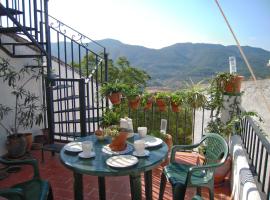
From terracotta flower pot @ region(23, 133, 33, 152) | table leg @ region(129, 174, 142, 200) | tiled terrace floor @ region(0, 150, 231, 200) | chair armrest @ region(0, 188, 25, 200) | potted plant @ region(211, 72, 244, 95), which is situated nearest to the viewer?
chair armrest @ region(0, 188, 25, 200)

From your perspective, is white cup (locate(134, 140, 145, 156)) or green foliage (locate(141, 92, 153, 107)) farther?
green foliage (locate(141, 92, 153, 107))

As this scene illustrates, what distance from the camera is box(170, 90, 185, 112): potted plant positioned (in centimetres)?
384

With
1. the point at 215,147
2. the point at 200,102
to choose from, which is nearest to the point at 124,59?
the point at 200,102

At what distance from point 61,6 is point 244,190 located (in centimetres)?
400

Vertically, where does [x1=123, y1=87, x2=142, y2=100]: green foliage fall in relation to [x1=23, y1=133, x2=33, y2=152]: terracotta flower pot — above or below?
above

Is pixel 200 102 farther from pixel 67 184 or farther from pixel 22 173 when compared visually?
pixel 22 173

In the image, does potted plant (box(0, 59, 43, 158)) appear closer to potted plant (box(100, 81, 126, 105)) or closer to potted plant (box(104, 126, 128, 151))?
potted plant (box(100, 81, 126, 105))

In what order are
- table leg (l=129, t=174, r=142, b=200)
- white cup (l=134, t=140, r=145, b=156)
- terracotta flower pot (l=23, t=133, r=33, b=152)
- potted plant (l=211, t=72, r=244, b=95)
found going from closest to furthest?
1. table leg (l=129, t=174, r=142, b=200)
2. white cup (l=134, t=140, r=145, b=156)
3. potted plant (l=211, t=72, r=244, b=95)
4. terracotta flower pot (l=23, t=133, r=33, b=152)

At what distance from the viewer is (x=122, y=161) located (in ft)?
6.31

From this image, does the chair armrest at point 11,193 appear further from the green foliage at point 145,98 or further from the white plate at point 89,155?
the green foliage at point 145,98

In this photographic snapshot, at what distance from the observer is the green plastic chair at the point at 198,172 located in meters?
2.08

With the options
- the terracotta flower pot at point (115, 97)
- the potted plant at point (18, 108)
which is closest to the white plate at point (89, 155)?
the terracotta flower pot at point (115, 97)

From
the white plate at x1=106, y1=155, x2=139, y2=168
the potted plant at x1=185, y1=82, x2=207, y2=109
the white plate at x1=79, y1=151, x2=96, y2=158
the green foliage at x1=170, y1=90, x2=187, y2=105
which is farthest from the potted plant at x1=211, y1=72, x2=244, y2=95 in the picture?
the white plate at x1=79, y1=151, x2=96, y2=158

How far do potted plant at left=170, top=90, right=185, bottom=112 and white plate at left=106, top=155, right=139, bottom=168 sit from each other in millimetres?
2019
